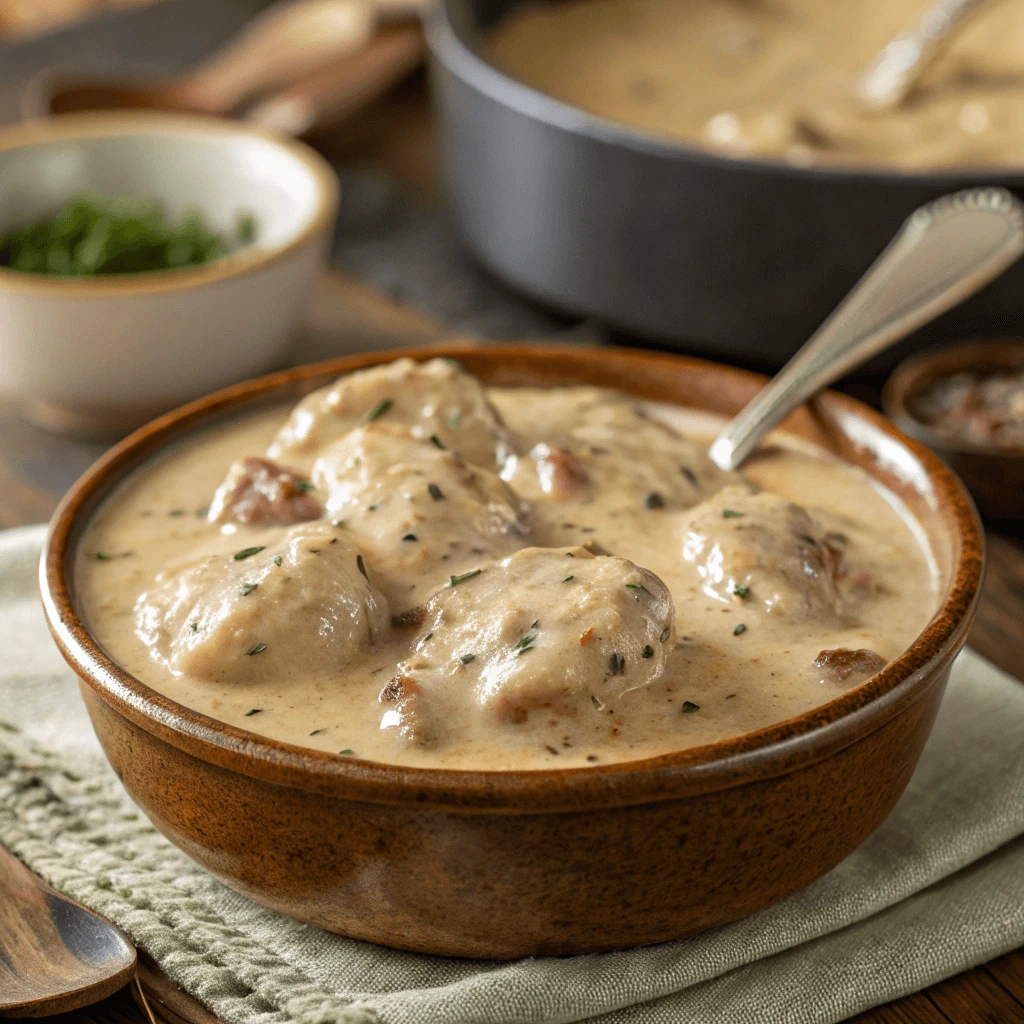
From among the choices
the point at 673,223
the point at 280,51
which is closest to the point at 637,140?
the point at 673,223

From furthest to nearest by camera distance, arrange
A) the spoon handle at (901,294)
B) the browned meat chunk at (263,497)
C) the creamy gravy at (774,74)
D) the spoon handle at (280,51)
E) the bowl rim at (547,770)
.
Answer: the spoon handle at (280,51)
the creamy gravy at (774,74)
the spoon handle at (901,294)
the browned meat chunk at (263,497)
the bowl rim at (547,770)

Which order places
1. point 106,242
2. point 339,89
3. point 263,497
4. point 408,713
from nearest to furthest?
point 408,713 → point 263,497 → point 106,242 → point 339,89

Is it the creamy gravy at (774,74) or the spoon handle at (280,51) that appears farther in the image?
the spoon handle at (280,51)

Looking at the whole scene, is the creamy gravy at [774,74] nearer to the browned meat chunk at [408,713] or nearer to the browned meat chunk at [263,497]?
the browned meat chunk at [263,497]

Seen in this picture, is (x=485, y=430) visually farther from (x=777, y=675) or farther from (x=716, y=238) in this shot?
(x=716, y=238)

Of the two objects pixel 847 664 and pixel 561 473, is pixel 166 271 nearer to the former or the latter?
pixel 561 473

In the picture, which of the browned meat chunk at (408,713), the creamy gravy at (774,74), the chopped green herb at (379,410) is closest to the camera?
the browned meat chunk at (408,713)

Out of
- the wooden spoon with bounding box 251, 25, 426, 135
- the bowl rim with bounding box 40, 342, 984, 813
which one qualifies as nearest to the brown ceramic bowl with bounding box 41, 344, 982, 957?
the bowl rim with bounding box 40, 342, 984, 813

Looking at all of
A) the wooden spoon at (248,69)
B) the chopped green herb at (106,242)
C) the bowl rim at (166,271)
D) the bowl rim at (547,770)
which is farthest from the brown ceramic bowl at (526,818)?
the wooden spoon at (248,69)
